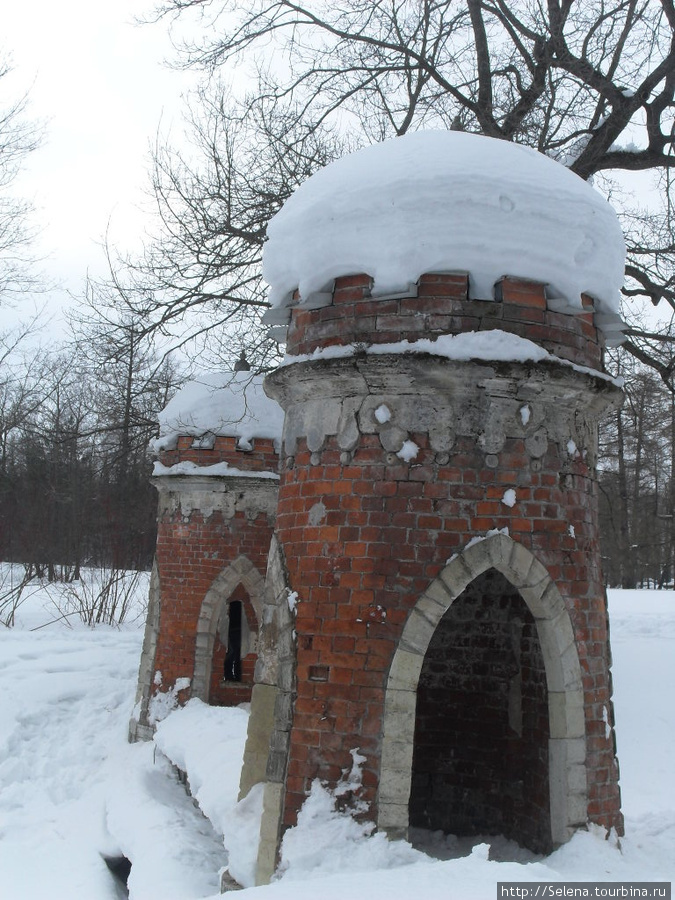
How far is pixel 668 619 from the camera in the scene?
15.2 meters

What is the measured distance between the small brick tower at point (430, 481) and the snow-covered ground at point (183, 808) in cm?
26

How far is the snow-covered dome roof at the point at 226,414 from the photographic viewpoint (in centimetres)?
977

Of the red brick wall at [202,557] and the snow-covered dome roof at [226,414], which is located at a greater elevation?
the snow-covered dome roof at [226,414]

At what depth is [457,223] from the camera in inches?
168

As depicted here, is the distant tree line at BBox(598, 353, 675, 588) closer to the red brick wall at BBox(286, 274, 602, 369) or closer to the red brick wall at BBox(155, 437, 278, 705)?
the red brick wall at BBox(155, 437, 278, 705)

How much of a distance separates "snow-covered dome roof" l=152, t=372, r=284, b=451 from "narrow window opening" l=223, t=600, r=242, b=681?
89.0 inches

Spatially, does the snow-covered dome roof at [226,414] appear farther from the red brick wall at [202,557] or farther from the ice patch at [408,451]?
the ice patch at [408,451]

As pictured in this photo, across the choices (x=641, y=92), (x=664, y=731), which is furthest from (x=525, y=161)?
(x=641, y=92)

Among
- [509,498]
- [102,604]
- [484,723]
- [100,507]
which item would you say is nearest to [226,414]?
[484,723]

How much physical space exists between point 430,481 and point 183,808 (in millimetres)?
4643

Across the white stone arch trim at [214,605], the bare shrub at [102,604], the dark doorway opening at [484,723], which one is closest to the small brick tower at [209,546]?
the white stone arch trim at [214,605]

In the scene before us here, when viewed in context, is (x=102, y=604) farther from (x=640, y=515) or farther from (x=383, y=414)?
(x=640, y=515)

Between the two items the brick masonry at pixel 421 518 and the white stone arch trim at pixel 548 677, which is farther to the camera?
the brick masonry at pixel 421 518

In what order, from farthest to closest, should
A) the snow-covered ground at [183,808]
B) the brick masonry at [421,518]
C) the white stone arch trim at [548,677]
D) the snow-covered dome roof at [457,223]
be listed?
the snow-covered dome roof at [457,223] → the brick masonry at [421,518] → the white stone arch trim at [548,677] → the snow-covered ground at [183,808]
